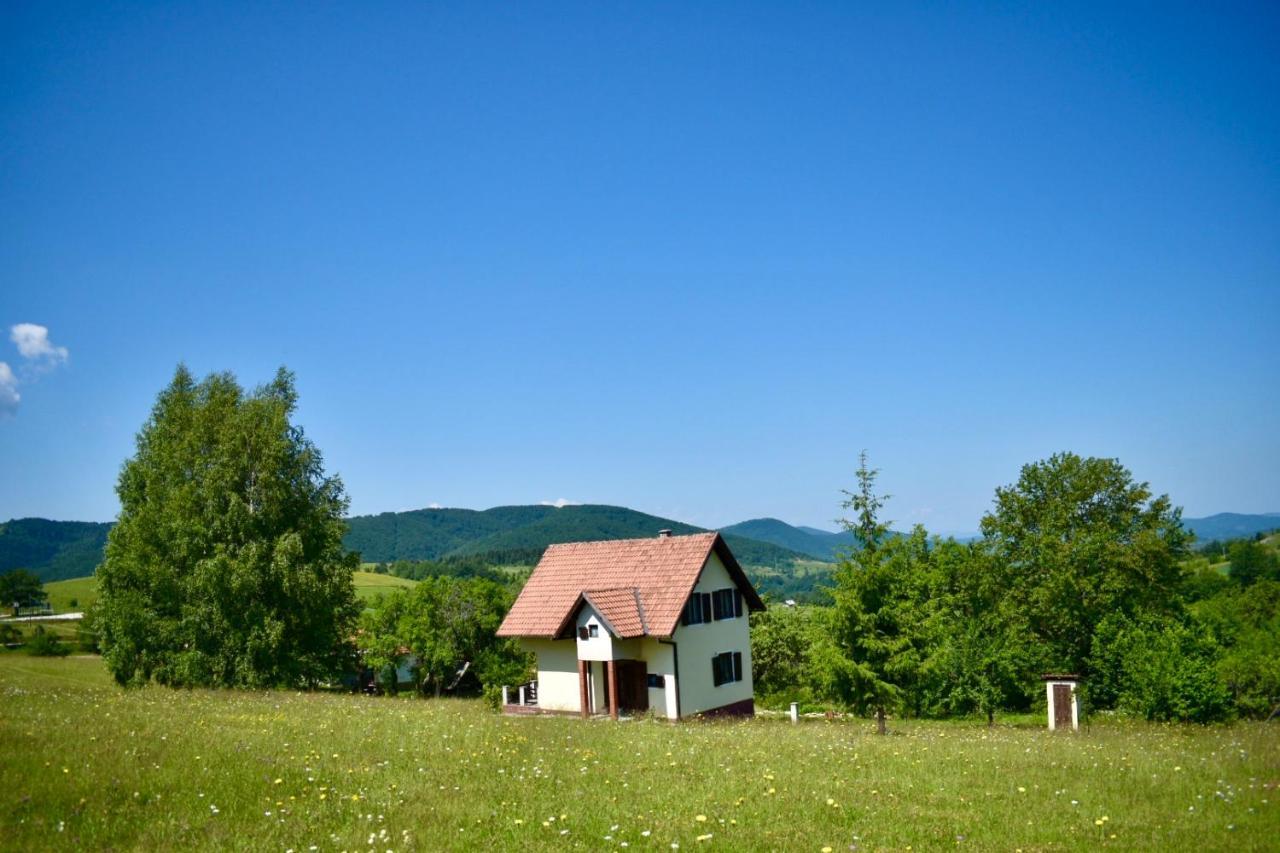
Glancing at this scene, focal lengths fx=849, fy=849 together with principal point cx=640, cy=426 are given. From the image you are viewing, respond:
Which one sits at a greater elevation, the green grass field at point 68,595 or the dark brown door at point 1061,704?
the dark brown door at point 1061,704

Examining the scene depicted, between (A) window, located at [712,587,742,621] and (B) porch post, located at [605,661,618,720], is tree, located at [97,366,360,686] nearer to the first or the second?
(B) porch post, located at [605,661,618,720]

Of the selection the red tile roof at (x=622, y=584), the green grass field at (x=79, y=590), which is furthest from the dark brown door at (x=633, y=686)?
the green grass field at (x=79, y=590)

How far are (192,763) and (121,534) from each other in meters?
33.3

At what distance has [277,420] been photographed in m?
42.0

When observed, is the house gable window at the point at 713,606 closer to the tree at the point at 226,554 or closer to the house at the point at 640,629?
the house at the point at 640,629

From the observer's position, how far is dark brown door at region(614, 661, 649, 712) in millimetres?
36625

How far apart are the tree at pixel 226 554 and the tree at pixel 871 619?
2610 centimetres

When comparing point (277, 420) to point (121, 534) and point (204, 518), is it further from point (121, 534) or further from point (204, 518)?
point (121, 534)

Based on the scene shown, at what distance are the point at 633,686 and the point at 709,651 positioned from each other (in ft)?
12.3

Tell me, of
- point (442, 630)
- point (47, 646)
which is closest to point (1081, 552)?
point (442, 630)

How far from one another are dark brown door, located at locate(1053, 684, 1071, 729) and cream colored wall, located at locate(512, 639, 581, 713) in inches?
756

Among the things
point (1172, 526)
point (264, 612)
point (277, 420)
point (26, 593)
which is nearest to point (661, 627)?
point (264, 612)

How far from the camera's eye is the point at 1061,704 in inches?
1296

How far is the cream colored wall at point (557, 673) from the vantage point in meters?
37.7
